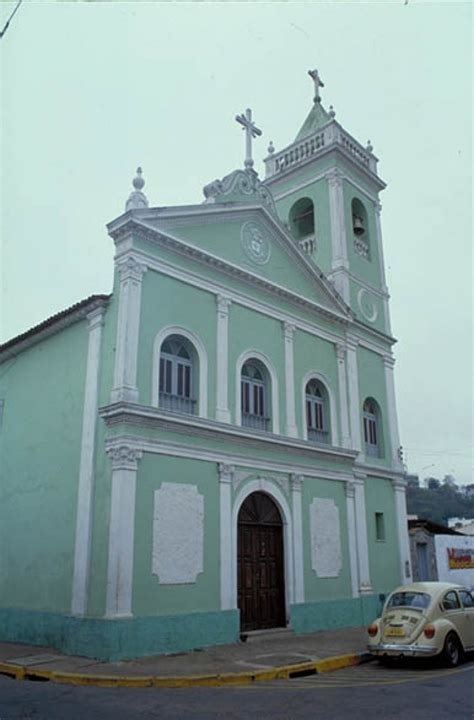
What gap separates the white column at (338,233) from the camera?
20.3 m

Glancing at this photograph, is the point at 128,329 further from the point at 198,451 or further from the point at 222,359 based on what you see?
the point at 198,451

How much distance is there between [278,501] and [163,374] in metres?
4.32

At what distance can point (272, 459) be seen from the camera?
15648 millimetres

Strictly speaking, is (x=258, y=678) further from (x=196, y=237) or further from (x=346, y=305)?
(x=346, y=305)

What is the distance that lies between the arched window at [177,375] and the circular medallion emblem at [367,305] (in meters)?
8.13

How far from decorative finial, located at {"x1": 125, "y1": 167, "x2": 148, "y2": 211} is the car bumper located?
963cm

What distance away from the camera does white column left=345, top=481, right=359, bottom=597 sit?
17250mm

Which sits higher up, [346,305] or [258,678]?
[346,305]

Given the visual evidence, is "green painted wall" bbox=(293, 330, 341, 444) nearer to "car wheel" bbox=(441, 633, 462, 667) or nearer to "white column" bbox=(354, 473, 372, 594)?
"white column" bbox=(354, 473, 372, 594)

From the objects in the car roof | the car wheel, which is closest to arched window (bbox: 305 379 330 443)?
the car roof

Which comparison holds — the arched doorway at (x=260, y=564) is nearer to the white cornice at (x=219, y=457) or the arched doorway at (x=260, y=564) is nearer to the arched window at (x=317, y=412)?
the white cornice at (x=219, y=457)

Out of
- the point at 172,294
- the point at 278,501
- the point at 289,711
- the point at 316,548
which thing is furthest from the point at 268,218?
the point at 289,711

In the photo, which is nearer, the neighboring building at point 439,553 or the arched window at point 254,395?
the arched window at point 254,395

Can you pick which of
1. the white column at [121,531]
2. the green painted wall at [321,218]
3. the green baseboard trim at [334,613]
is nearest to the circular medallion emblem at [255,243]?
the green painted wall at [321,218]
